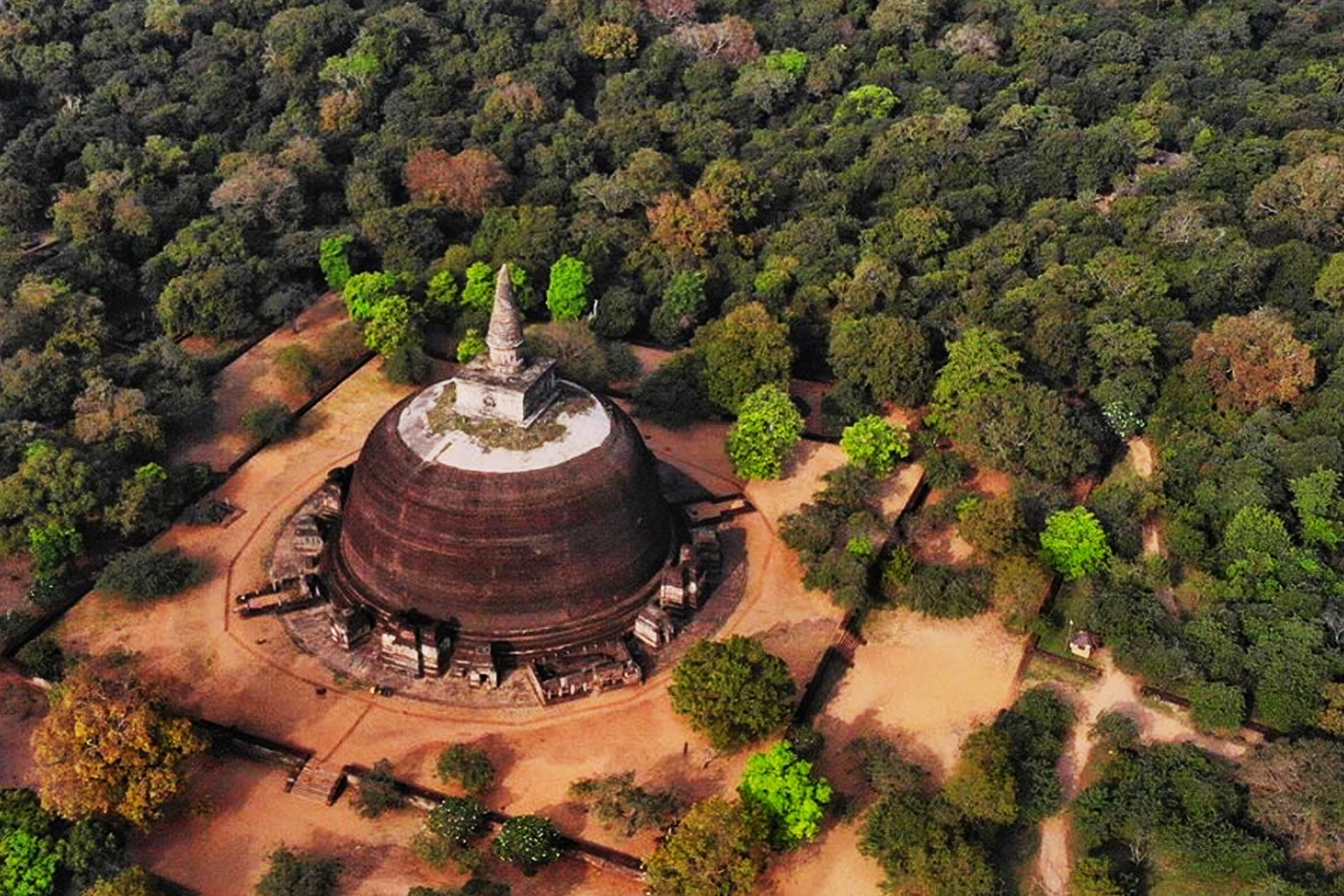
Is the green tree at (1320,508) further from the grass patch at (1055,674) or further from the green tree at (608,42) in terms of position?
the green tree at (608,42)

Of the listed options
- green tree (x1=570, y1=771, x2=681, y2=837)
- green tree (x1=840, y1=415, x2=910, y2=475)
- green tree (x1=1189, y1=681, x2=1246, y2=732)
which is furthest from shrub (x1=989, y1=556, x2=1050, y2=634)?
green tree (x1=570, y1=771, x2=681, y2=837)

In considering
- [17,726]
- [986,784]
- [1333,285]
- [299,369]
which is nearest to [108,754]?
[17,726]

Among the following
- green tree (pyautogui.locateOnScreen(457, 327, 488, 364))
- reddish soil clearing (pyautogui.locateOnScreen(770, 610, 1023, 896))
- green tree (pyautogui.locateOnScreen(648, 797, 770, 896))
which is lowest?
reddish soil clearing (pyautogui.locateOnScreen(770, 610, 1023, 896))

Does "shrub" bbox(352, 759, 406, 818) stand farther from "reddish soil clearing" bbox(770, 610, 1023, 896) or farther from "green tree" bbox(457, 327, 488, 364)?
"green tree" bbox(457, 327, 488, 364)

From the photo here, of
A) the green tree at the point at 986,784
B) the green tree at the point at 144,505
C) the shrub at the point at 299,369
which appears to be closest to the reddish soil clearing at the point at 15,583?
the green tree at the point at 144,505

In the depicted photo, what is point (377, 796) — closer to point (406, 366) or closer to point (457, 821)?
point (457, 821)

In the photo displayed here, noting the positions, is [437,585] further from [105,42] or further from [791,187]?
[105,42]
